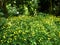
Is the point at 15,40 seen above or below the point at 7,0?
below

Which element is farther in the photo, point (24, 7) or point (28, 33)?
point (24, 7)

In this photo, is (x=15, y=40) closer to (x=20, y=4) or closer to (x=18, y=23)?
(x=18, y=23)

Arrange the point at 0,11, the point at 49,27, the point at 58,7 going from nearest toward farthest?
the point at 49,27, the point at 0,11, the point at 58,7

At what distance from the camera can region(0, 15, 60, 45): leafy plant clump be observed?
583 centimetres

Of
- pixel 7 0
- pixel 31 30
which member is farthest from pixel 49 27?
pixel 7 0

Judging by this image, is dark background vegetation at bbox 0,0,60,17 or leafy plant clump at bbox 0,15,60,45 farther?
dark background vegetation at bbox 0,0,60,17

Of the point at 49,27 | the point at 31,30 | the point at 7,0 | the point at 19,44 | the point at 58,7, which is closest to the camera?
the point at 19,44

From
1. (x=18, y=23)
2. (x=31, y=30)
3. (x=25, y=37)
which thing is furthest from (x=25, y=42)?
(x=18, y=23)

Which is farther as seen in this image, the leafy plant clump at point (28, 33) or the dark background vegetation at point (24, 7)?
the dark background vegetation at point (24, 7)

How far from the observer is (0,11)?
933 cm

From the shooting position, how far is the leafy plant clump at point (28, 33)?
5.83 m

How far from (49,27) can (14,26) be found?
125 cm

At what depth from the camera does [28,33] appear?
6031 millimetres

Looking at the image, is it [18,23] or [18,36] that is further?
[18,23]
